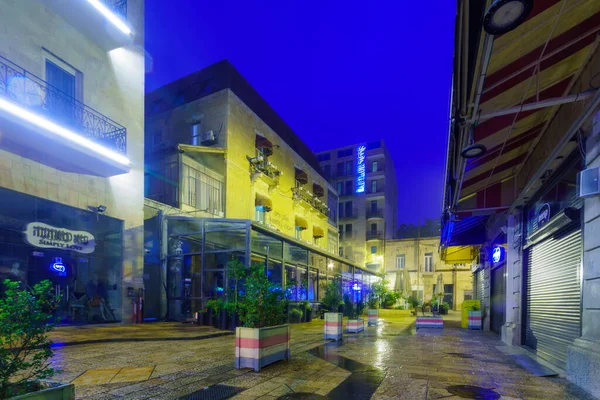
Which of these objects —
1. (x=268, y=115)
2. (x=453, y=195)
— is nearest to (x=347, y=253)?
(x=268, y=115)

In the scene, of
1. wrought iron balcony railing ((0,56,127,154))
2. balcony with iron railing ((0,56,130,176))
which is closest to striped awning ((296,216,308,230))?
wrought iron balcony railing ((0,56,127,154))

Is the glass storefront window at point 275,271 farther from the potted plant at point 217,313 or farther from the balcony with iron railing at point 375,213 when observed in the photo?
the balcony with iron railing at point 375,213

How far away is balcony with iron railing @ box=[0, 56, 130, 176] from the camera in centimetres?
1030

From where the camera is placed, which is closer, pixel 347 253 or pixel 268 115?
pixel 268 115

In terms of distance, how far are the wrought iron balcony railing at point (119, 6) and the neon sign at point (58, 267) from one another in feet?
31.7

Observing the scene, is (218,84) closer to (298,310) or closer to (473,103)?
(298,310)

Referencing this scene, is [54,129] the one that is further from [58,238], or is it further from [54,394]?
[54,394]

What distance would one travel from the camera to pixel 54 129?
436 inches

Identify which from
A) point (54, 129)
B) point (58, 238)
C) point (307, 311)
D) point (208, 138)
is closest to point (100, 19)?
point (54, 129)

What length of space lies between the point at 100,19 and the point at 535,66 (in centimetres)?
1444

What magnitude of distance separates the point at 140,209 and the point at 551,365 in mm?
14789

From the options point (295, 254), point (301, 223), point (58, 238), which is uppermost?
point (301, 223)

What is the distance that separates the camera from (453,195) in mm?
9320

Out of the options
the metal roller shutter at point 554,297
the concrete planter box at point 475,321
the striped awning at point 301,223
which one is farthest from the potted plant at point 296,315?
the striped awning at point 301,223
